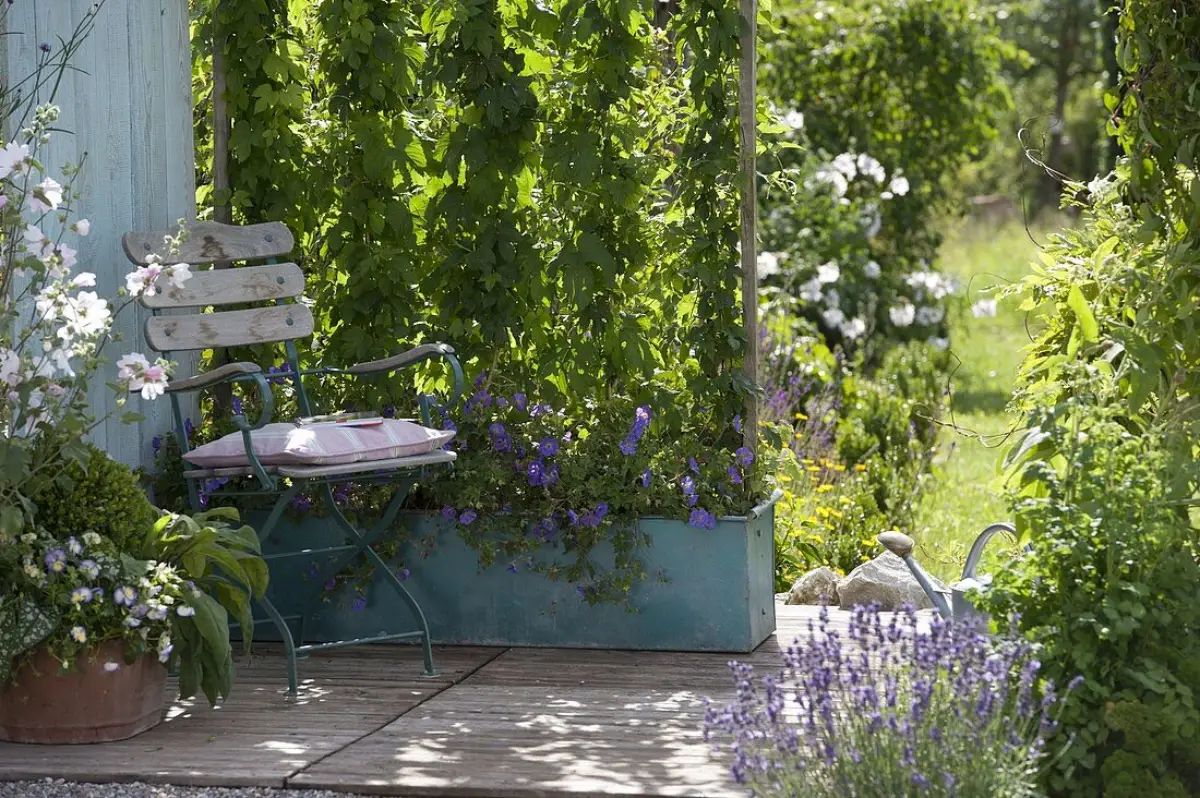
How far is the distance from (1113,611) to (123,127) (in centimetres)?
268

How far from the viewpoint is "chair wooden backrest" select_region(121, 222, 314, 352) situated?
390 centimetres

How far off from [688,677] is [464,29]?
1714 mm

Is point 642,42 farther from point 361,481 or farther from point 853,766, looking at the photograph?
point 853,766

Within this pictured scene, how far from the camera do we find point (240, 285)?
13.1ft

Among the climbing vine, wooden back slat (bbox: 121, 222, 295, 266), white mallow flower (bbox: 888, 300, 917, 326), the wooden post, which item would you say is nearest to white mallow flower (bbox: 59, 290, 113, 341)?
wooden back slat (bbox: 121, 222, 295, 266)

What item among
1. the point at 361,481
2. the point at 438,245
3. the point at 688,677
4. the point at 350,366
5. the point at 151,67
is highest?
the point at 151,67

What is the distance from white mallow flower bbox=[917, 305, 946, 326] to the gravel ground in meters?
6.32

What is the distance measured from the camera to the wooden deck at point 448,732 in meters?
2.85

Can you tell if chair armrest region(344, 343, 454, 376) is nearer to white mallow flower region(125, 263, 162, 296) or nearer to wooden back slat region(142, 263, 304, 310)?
wooden back slat region(142, 263, 304, 310)

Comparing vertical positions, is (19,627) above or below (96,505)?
below

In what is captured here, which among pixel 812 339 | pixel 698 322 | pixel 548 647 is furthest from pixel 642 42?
pixel 812 339

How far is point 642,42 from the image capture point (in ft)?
13.1

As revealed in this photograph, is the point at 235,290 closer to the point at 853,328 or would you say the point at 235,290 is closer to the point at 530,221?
the point at 530,221

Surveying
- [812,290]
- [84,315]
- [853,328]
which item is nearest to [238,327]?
[84,315]
